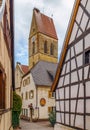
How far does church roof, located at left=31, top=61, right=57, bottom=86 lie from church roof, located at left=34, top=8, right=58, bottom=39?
21.0 metres

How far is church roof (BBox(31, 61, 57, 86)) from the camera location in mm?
33906

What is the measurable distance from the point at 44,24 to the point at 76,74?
4840 centimetres

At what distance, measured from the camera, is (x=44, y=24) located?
6044cm

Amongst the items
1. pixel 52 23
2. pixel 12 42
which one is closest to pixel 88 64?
pixel 12 42

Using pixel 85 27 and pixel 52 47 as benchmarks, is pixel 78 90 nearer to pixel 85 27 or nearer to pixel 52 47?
pixel 85 27

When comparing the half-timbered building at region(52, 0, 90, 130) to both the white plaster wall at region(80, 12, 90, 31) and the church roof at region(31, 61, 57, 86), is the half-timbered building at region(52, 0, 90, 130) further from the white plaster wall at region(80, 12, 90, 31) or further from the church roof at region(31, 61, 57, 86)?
the church roof at region(31, 61, 57, 86)

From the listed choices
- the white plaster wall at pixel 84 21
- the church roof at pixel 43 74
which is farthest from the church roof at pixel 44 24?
the white plaster wall at pixel 84 21

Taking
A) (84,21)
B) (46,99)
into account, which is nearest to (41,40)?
(46,99)

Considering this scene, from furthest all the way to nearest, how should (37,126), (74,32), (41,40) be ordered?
1. (41,40)
2. (37,126)
3. (74,32)

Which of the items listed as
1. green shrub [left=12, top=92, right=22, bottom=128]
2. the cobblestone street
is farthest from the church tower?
green shrub [left=12, top=92, right=22, bottom=128]

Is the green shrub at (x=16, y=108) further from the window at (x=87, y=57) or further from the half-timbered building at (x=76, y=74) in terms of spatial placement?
the window at (x=87, y=57)

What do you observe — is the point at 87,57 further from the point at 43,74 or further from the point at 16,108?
the point at 43,74

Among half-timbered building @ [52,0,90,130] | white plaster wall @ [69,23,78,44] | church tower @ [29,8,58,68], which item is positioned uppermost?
church tower @ [29,8,58,68]

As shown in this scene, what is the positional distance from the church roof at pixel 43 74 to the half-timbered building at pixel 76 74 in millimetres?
17736
